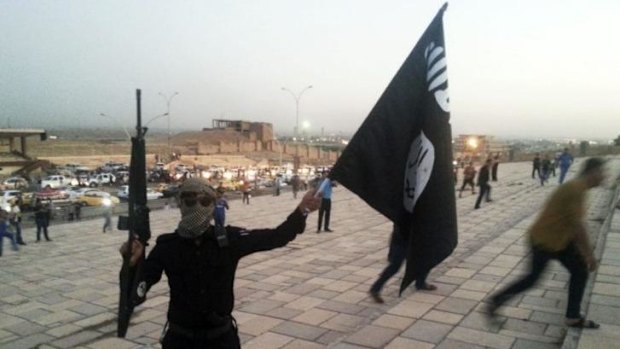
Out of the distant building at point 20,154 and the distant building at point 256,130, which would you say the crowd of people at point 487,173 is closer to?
the distant building at point 20,154

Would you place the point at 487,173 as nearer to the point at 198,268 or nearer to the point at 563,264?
the point at 563,264

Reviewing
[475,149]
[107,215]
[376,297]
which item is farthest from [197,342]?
[475,149]

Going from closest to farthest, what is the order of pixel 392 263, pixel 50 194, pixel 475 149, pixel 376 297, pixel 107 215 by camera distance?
pixel 392 263 < pixel 376 297 < pixel 107 215 < pixel 50 194 < pixel 475 149

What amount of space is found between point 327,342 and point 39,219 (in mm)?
10310

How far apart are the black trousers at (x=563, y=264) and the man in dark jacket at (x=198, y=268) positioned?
2.86 meters

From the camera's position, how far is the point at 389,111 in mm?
3004

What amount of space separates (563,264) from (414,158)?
208 cm

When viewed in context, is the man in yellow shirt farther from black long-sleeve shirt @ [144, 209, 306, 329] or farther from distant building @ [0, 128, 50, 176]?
distant building @ [0, 128, 50, 176]

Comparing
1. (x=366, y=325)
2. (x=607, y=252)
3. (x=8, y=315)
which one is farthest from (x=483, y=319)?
(x=8, y=315)

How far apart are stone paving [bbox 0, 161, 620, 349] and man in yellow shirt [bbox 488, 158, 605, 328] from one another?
59cm

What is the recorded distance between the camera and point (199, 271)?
7.02ft

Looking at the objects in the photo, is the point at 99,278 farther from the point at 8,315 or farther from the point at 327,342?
the point at 327,342

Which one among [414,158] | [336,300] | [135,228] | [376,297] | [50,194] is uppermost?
[414,158]

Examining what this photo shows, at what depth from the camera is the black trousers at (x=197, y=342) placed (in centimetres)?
214
